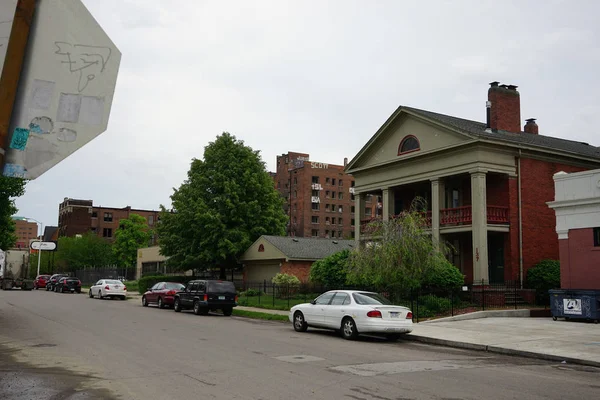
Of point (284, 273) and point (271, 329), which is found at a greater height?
point (284, 273)

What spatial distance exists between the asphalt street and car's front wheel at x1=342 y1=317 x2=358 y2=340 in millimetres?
299

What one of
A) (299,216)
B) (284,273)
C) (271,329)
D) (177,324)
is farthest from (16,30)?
(299,216)

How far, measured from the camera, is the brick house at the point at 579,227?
23.4 m

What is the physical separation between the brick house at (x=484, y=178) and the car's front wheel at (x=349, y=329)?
11.5 m

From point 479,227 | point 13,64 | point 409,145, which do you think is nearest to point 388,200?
point 409,145

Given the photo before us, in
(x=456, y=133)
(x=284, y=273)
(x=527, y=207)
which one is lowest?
(x=284, y=273)

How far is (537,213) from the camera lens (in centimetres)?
3089

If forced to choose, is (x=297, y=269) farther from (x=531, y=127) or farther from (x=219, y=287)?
(x=531, y=127)

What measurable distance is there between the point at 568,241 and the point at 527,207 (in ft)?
21.2

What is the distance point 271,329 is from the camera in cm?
1978

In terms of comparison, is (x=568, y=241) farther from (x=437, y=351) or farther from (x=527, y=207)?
(x=437, y=351)

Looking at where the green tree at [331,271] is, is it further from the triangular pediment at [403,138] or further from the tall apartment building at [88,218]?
the tall apartment building at [88,218]

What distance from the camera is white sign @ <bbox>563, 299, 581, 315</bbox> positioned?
2156 centimetres

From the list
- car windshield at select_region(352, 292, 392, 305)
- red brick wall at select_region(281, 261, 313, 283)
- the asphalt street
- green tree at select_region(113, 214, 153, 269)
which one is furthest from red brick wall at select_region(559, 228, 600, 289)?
green tree at select_region(113, 214, 153, 269)
